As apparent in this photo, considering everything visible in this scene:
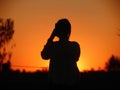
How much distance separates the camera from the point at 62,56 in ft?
19.3

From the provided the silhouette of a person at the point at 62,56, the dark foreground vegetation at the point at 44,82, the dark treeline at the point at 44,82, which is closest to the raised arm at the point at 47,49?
the silhouette of a person at the point at 62,56

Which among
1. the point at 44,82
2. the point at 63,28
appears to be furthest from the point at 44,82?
the point at 63,28

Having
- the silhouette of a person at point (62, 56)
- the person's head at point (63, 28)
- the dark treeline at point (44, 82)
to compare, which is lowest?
the dark treeline at point (44, 82)

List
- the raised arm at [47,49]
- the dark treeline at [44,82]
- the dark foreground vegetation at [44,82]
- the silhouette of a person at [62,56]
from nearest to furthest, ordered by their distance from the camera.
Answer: the silhouette of a person at [62,56] < the raised arm at [47,49] < the dark foreground vegetation at [44,82] < the dark treeline at [44,82]

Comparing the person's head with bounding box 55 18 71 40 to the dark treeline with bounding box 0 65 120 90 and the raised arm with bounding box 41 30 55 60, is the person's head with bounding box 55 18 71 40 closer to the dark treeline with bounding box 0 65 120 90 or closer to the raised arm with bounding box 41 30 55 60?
the raised arm with bounding box 41 30 55 60

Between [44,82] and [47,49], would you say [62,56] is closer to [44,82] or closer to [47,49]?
[47,49]

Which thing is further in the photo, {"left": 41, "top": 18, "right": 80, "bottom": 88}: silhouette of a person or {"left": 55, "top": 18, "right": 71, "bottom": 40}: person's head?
{"left": 55, "top": 18, "right": 71, "bottom": 40}: person's head

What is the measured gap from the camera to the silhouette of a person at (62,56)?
228 inches

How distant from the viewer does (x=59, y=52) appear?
19.4 feet

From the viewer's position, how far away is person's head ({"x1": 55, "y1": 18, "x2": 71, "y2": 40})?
5993 mm

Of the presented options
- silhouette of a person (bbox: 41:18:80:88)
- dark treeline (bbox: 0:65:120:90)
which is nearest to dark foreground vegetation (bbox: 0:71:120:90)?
dark treeline (bbox: 0:65:120:90)

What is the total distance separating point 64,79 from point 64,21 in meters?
0.80

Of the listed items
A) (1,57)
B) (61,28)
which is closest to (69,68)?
(61,28)

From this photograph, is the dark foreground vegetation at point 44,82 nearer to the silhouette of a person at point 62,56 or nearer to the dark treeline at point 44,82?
the dark treeline at point 44,82
